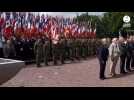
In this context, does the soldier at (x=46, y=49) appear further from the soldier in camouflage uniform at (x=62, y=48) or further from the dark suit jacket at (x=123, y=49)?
the dark suit jacket at (x=123, y=49)

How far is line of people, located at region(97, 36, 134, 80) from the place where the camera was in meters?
12.9

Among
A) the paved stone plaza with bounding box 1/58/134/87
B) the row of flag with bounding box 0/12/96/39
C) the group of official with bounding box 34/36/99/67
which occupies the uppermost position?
the row of flag with bounding box 0/12/96/39

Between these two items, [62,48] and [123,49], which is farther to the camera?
[62,48]

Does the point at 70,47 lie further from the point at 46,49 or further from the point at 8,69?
the point at 8,69

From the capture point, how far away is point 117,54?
1401cm

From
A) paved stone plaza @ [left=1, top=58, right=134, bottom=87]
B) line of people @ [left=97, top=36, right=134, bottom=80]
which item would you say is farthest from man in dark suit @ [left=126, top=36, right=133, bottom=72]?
paved stone plaza @ [left=1, top=58, right=134, bottom=87]

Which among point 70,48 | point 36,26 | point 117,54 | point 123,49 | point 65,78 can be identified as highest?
point 36,26

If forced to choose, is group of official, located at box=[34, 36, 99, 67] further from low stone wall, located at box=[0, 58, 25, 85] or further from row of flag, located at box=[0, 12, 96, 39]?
low stone wall, located at box=[0, 58, 25, 85]

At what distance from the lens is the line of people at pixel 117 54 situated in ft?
42.2

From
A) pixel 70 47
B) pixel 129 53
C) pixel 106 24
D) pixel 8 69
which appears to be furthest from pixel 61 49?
pixel 8 69

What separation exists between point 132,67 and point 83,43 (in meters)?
5.28
